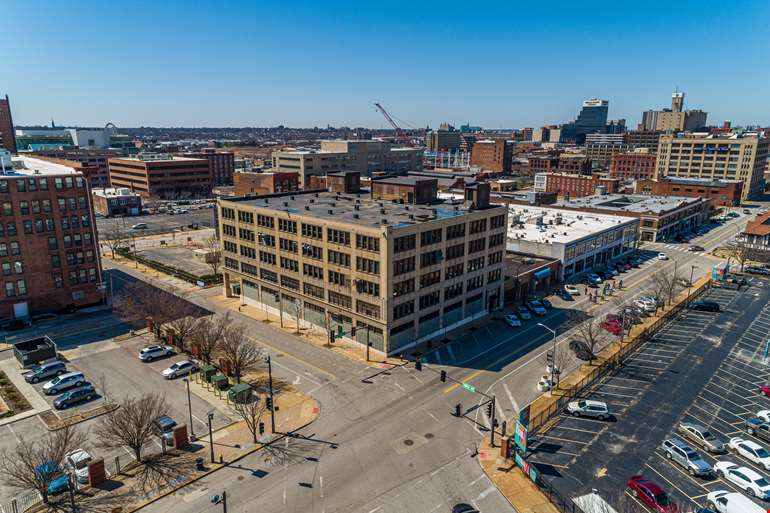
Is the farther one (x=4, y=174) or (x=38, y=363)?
(x=4, y=174)

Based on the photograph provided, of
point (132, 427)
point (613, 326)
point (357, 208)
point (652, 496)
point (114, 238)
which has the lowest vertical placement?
point (613, 326)

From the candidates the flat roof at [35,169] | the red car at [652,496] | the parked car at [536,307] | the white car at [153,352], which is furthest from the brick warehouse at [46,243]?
the red car at [652,496]

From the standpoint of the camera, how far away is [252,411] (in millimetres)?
49719

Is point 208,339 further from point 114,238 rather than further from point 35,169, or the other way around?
point 114,238

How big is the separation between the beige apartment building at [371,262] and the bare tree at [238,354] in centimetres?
1226

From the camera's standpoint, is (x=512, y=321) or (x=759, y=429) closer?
(x=759, y=429)

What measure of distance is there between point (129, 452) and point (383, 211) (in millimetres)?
49426

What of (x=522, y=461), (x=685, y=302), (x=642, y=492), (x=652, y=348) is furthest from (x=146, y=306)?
(x=685, y=302)

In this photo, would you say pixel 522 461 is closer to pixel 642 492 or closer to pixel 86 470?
pixel 642 492

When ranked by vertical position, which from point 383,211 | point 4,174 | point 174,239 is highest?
point 4,174

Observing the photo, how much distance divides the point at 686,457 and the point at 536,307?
43489 mm

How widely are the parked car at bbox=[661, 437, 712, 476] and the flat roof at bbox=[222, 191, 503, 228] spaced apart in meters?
38.7

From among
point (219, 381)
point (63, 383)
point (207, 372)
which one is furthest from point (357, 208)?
point (63, 383)

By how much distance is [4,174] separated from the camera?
281 feet
